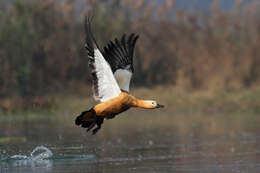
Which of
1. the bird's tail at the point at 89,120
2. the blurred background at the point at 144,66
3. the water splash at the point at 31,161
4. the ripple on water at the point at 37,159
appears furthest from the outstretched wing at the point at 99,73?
the blurred background at the point at 144,66

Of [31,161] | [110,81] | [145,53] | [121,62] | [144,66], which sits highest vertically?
[145,53]

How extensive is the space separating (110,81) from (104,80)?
8 centimetres

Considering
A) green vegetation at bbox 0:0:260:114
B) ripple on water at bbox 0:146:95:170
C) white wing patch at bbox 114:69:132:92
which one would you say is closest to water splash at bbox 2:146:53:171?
ripple on water at bbox 0:146:95:170

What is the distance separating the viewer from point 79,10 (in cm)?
2197

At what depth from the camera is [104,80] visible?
31.4ft

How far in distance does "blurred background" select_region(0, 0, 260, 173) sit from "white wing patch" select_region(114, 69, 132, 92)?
3.19m

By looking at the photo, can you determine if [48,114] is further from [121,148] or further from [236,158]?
[236,158]

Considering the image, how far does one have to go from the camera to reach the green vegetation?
18.8 meters

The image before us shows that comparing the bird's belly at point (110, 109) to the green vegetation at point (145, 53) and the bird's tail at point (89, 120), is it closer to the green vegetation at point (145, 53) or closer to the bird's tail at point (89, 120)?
the bird's tail at point (89, 120)

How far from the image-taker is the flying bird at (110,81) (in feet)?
30.8

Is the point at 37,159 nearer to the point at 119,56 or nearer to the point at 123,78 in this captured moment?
the point at 123,78

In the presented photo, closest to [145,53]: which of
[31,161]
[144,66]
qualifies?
[144,66]

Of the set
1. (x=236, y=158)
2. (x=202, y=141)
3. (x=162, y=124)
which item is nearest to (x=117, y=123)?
(x=162, y=124)

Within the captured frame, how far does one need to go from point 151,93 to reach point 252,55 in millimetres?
3030
